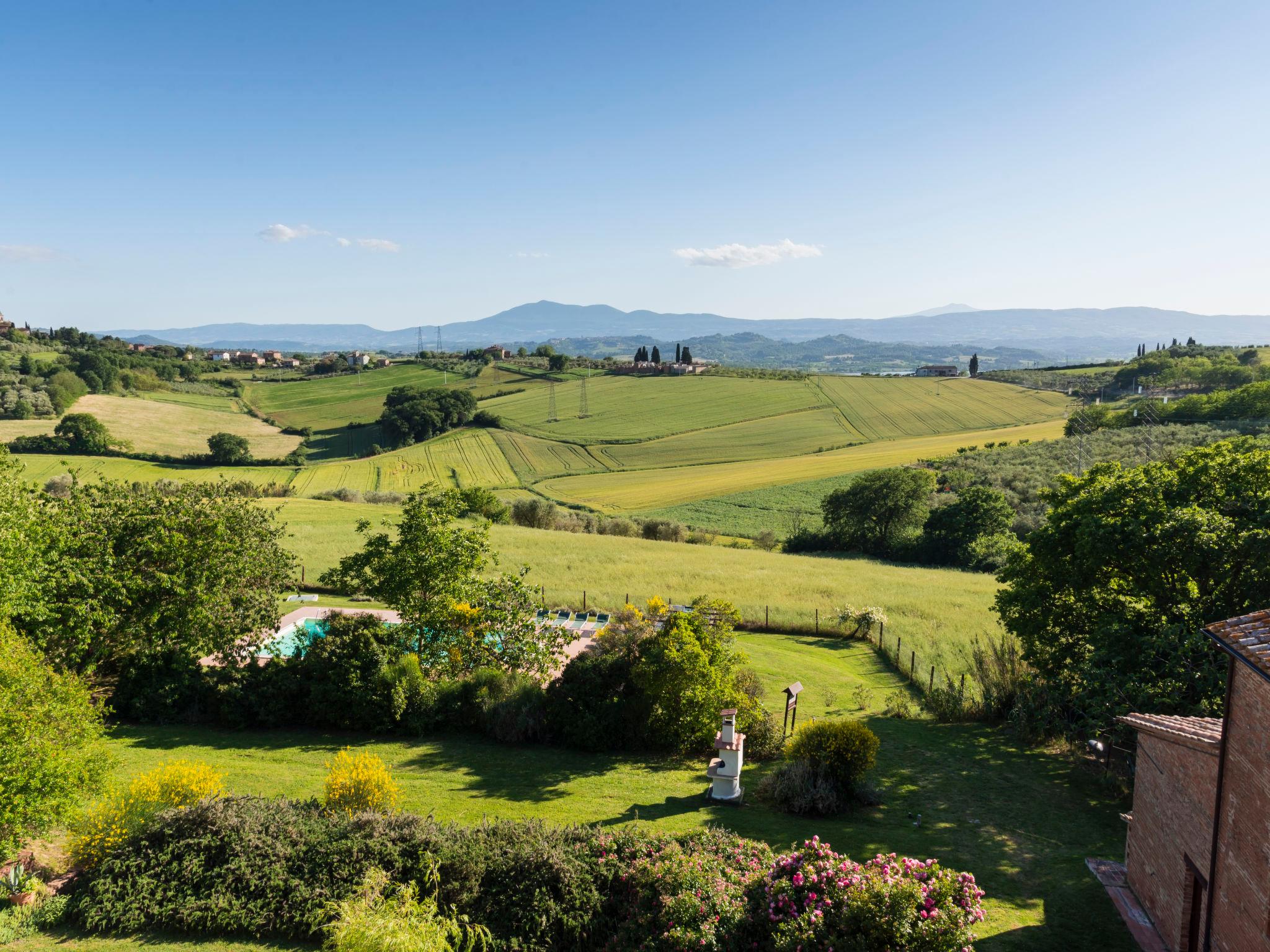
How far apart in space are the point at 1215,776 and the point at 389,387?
11802 cm

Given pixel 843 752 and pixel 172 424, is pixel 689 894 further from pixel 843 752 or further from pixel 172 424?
pixel 172 424

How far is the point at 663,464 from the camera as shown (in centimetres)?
7950

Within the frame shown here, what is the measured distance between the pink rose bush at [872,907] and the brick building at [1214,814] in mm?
2460

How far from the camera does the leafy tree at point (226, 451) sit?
7319cm

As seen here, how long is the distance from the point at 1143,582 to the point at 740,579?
19839 millimetres

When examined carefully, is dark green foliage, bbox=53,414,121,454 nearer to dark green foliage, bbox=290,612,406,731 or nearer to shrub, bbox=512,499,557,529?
shrub, bbox=512,499,557,529

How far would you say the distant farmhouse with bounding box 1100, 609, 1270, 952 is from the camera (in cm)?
723

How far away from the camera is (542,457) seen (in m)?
80.6

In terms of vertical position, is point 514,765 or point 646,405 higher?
point 646,405

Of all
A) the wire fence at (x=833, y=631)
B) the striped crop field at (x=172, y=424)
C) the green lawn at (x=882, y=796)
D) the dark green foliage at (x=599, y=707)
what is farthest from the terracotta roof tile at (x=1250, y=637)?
the striped crop field at (x=172, y=424)

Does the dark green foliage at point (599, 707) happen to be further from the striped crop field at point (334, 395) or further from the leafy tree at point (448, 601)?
the striped crop field at point (334, 395)

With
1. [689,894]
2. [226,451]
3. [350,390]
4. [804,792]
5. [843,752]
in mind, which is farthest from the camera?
[350,390]

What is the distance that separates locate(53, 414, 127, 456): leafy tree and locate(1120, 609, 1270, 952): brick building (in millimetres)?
83030

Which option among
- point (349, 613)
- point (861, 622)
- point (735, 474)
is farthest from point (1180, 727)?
point (735, 474)
